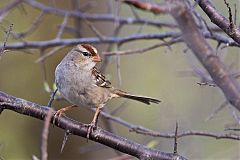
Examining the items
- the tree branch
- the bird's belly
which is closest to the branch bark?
the tree branch

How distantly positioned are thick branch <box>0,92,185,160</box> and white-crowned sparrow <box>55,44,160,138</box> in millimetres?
845

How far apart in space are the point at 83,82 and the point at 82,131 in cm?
123

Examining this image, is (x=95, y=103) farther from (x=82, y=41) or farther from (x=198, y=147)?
(x=198, y=147)

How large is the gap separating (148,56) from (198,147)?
4.43 metres

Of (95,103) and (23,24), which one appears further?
(23,24)

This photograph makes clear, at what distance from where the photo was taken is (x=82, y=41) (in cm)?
472

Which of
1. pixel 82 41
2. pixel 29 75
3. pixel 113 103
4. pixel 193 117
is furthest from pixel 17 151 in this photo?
pixel 82 41

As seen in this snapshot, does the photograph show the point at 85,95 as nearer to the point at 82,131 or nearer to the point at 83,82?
the point at 83,82

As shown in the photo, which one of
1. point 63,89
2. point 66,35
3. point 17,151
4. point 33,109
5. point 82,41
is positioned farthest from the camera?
point 66,35

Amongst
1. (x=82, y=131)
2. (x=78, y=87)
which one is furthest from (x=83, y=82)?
(x=82, y=131)

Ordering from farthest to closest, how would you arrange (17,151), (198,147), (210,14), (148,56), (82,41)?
(148,56)
(17,151)
(198,147)
(82,41)
(210,14)

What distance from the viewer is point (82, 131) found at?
2.86m

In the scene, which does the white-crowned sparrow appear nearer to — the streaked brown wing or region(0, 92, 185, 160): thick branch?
the streaked brown wing

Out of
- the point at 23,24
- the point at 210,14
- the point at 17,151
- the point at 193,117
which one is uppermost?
the point at 23,24
